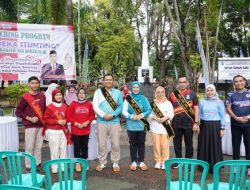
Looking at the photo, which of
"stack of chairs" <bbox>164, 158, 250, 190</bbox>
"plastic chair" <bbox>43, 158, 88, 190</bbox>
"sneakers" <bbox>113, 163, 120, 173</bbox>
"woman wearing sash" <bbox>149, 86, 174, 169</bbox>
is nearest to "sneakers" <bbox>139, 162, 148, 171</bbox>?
"woman wearing sash" <bbox>149, 86, 174, 169</bbox>

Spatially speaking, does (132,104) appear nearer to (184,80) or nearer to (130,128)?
(130,128)

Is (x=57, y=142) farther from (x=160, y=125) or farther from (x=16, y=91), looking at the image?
(x=16, y=91)

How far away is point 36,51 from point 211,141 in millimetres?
4839

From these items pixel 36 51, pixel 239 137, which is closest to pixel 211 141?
pixel 239 137

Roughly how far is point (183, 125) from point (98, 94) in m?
1.62

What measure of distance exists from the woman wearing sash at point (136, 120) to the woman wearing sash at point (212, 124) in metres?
1.00

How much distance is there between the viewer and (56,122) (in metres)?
6.06

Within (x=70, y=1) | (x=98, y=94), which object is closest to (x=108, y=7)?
(x=70, y=1)

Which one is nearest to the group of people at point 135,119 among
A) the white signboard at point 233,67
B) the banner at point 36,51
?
the banner at point 36,51

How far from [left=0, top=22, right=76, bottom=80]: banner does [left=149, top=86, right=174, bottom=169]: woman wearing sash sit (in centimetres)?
348

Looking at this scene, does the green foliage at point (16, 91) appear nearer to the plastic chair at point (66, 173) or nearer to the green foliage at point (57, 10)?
the green foliage at point (57, 10)

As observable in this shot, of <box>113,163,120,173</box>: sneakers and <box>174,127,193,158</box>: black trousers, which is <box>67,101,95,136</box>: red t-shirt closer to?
<box>113,163,120,173</box>: sneakers

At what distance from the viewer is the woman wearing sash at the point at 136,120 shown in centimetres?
634

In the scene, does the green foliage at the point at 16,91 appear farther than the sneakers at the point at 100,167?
Yes
